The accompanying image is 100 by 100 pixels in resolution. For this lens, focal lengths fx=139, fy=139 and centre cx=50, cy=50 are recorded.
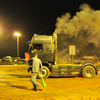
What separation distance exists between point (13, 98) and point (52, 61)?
219 inches

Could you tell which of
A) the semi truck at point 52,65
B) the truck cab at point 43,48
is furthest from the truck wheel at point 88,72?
the truck cab at point 43,48

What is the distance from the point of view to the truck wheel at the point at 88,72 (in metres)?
10.5

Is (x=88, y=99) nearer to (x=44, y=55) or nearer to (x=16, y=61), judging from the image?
(x=44, y=55)

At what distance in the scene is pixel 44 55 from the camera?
→ 10516 mm

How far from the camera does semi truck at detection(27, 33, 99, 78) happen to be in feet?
34.1

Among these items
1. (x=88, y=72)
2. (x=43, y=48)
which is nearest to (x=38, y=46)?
(x=43, y=48)

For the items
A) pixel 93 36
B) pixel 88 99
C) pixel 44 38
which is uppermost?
pixel 93 36

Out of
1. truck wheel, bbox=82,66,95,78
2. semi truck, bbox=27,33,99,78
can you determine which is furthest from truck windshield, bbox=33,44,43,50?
truck wheel, bbox=82,66,95,78

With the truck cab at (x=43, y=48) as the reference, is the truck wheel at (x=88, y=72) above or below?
below

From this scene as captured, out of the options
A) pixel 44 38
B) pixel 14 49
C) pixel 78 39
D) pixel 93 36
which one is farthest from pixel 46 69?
pixel 14 49

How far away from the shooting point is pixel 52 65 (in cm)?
1044

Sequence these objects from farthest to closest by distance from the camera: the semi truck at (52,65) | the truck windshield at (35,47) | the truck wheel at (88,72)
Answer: the truck windshield at (35,47) < the truck wheel at (88,72) < the semi truck at (52,65)

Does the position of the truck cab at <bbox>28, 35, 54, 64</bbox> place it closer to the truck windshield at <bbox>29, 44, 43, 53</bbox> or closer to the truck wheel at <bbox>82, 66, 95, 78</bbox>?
the truck windshield at <bbox>29, 44, 43, 53</bbox>

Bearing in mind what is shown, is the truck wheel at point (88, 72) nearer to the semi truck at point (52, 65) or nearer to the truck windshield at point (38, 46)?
the semi truck at point (52, 65)
